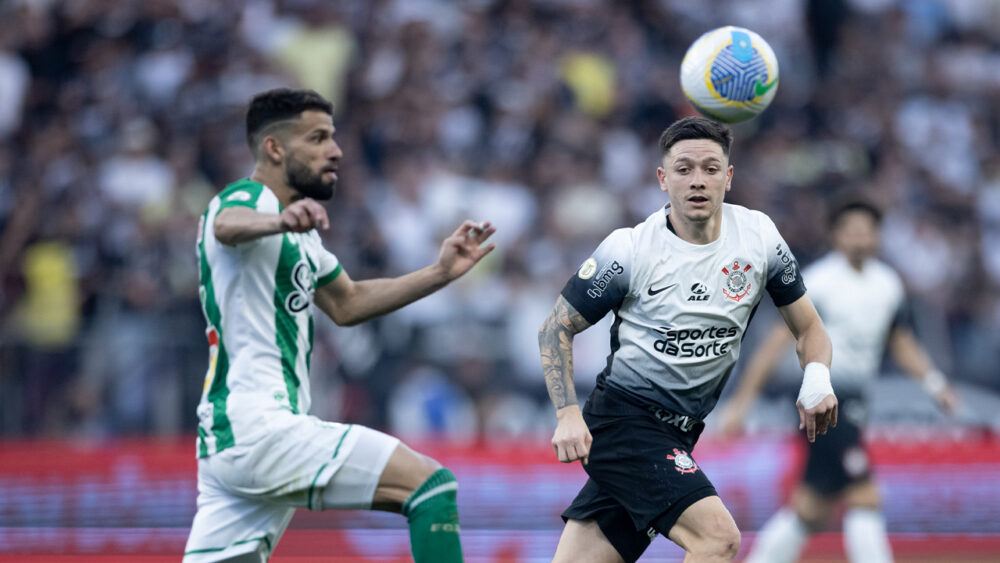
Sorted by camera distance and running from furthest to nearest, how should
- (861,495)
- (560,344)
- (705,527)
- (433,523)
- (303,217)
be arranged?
(861,495)
(560,344)
(705,527)
(433,523)
(303,217)

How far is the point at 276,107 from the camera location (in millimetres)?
5324

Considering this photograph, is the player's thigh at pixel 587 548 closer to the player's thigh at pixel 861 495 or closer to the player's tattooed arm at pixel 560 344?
the player's tattooed arm at pixel 560 344

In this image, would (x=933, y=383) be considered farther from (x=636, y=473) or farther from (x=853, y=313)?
(x=636, y=473)

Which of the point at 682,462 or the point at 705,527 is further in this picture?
the point at 682,462

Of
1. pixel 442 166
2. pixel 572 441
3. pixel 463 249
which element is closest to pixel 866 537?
pixel 572 441

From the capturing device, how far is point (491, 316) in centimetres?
1144

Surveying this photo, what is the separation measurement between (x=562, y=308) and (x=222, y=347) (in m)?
1.53

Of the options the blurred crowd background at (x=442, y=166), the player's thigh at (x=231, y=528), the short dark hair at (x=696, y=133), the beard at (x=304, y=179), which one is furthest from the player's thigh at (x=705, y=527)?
the blurred crowd background at (x=442, y=166)

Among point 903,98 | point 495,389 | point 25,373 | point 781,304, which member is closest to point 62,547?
point 25,373

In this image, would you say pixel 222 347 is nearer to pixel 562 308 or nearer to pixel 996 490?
pixel 562 308

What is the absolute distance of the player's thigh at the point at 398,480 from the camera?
4.91m

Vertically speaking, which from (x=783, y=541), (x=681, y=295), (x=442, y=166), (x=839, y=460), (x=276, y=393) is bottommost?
(x=783, y=541)

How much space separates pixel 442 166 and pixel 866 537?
703cm

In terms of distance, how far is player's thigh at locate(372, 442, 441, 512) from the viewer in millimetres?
4906
